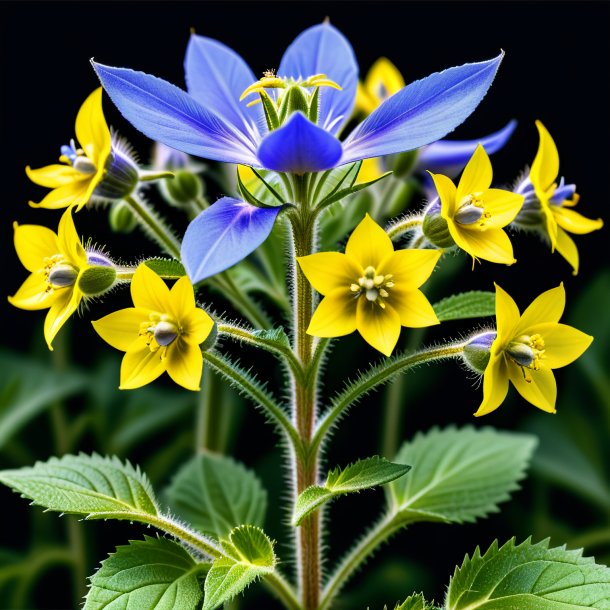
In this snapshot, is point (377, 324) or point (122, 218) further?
point (122, 218)

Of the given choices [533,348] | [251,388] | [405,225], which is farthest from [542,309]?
[251,388]

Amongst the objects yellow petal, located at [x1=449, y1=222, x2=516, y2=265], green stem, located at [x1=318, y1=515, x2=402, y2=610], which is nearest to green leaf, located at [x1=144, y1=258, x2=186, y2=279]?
yellow petal, located at [x1=449, y1=222, x2=516, y2=265]

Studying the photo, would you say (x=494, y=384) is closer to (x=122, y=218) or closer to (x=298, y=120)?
(x=298, y=120)

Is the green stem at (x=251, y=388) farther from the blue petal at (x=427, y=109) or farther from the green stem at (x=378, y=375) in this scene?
the blue petal at (x=427, y=109)

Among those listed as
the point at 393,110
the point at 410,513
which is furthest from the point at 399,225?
the point at 410,513

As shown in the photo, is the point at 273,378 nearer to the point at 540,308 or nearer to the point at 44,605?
the point at 44,605

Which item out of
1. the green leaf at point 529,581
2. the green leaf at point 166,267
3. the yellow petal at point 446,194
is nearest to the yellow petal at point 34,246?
the green leaf at point 166,267

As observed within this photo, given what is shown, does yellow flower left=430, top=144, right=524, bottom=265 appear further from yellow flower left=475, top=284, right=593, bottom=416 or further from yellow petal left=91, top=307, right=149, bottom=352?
yellow petal left=91, top=307, right=149, bottom=352
